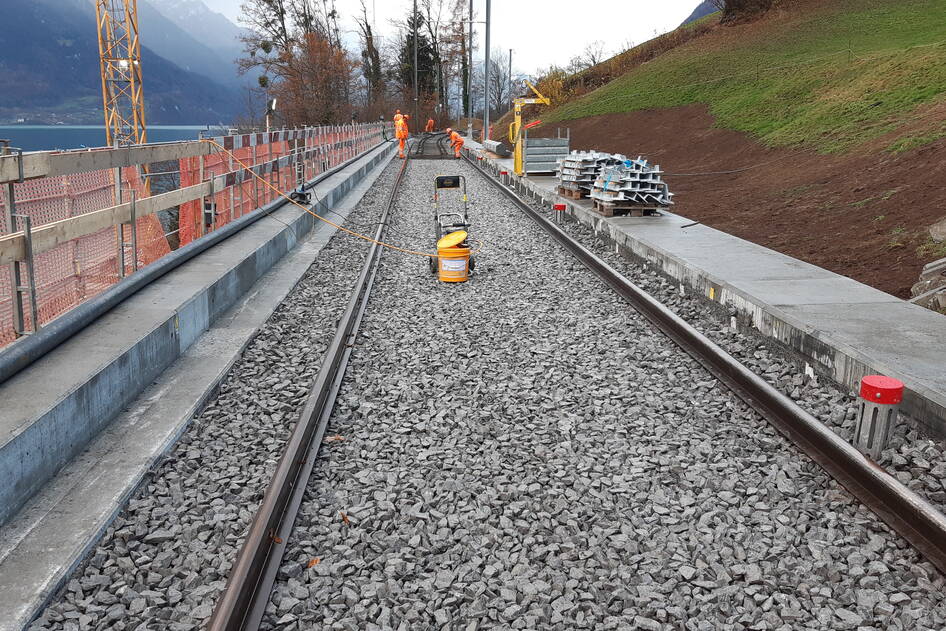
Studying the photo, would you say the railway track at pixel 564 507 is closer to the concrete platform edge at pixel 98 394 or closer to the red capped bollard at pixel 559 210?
the concrete platform edge at pixel 98 394

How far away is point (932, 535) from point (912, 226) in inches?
379

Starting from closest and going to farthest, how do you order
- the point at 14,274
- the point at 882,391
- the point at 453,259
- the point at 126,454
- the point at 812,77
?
the point at 882,391 → the point at 126,454 → the point at 14,274 → the point at 453,259 → the point at 812,77

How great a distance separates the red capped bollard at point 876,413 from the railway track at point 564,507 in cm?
19

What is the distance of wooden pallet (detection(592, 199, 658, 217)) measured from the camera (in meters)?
15.0

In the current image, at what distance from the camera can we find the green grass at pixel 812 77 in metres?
21.9

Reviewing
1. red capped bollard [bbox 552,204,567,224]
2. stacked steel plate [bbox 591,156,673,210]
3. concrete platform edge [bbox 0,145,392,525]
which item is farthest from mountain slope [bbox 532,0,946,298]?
concrete platform edge [bbox 0,145,392,525]

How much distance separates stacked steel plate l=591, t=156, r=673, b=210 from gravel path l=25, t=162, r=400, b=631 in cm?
855

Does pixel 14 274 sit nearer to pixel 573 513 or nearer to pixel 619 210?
pixel 573 513

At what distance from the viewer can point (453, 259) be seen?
10.7m

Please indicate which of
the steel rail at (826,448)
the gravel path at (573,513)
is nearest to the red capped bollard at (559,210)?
the steel rail at (826,448)

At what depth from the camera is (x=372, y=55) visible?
92625mm

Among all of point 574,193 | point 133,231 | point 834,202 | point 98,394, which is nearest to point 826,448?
point 98,394

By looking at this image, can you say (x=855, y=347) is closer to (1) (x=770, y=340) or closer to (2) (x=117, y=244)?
(1) (x=770, y=340)

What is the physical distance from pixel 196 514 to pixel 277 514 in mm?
516
